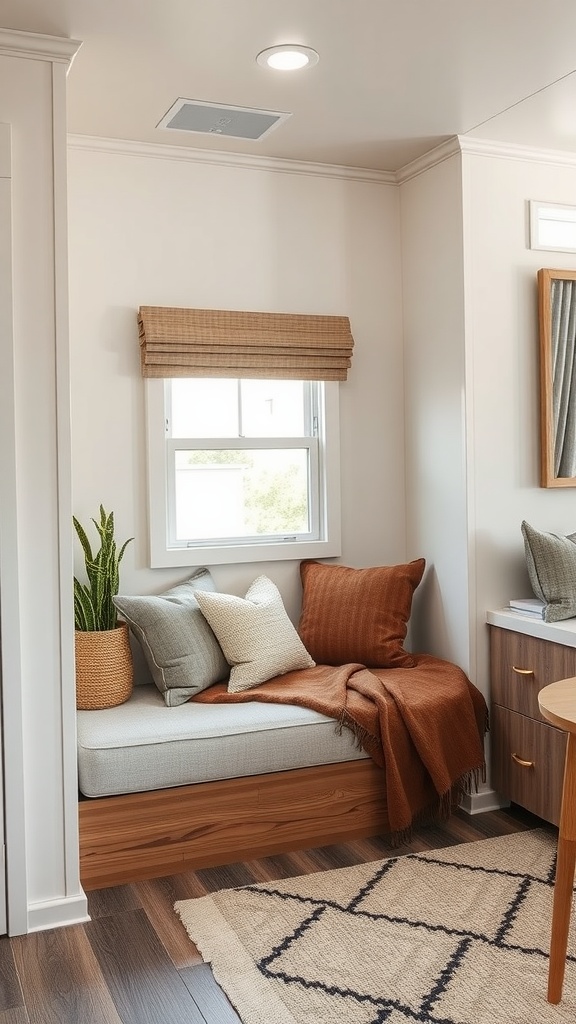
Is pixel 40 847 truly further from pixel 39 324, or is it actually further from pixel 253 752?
pixel 39 324

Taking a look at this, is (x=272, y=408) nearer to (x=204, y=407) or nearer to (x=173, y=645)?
(x=204, y=407)

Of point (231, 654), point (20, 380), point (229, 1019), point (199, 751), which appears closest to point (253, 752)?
point (199, 751)

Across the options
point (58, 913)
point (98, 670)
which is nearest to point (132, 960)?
point (58, 913)

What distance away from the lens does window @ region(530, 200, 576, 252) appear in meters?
3.48

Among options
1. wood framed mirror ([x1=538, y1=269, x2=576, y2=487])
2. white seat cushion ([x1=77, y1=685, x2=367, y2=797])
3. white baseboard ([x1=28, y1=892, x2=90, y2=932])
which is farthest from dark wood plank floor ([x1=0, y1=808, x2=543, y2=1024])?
wood framed mirror ([x1=538, y1=269, x2=576, y2=487])

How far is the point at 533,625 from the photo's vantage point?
3158mm

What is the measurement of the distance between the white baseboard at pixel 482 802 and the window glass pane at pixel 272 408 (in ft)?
5.16

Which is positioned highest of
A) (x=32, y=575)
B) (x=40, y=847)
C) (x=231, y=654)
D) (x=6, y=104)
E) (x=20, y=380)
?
(x=6, y=104)

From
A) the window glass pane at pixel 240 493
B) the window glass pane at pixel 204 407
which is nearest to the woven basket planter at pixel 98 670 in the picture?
the window glass pane at pixel 240 493

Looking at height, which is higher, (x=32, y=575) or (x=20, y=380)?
(x=20, y=380)

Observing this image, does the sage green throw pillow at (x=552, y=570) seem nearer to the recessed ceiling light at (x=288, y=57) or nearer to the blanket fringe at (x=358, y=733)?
the blanket fringe at (x=358, y=733)

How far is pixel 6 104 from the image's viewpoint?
8.29 ft

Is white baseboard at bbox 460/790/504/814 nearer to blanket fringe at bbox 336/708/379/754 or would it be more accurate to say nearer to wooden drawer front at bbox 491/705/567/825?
wooden drawer front at bbox 491/705/567/825

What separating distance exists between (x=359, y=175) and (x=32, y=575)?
2197 mm
